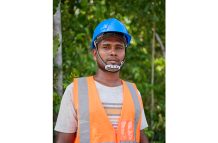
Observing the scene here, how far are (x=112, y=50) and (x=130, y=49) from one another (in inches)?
112

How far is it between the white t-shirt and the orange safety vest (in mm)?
23

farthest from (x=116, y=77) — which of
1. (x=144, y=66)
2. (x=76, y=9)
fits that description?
(x=144, y=66)

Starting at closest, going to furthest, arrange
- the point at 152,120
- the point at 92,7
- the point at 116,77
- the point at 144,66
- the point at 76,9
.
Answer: the point at 116,77, the point at 76,9, the point at 92,7, the point at 152,120, the point at 144,66

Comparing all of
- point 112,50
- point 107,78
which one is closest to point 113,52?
point 112,50

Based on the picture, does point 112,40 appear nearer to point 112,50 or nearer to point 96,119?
point 112,50

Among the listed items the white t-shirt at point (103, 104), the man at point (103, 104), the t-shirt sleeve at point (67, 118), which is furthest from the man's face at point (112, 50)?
the t-shirt sleeve at point (67, 118)

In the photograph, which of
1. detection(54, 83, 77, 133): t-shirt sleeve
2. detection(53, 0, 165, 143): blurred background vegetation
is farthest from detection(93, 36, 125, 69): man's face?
detection(53, 0, 165, 143): blurred background vegetation

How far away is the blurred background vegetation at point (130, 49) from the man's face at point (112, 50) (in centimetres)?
68

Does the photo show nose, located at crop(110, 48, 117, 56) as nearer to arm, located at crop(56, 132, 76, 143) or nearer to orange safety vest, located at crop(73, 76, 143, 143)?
orange safety vest, located at crop(73, 76, 143, 143)

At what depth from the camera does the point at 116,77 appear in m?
2.52

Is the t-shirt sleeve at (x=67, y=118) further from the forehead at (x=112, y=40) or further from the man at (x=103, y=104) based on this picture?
the forehead at (x=112, y=40)
